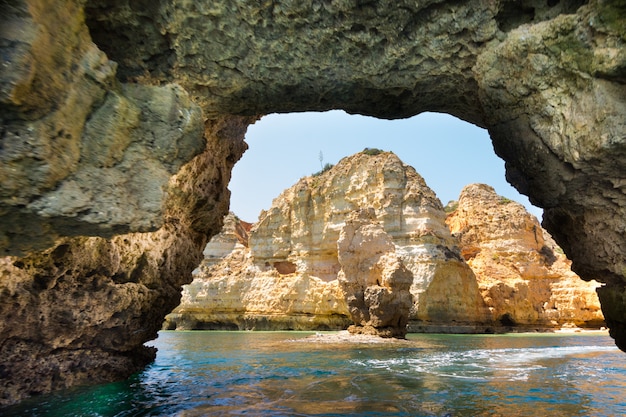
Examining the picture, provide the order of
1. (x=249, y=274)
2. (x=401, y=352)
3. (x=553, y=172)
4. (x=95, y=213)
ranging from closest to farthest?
(x=95, y=213) < (x=553, y=172) < (x=401, y=352) < (x=249, y=274)

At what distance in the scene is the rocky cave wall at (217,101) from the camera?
4242 millimetres

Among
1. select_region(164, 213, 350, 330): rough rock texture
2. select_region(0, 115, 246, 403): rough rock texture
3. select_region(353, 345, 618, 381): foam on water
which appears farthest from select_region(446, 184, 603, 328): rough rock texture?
select_region(0, 115, 246, 403): rough rock texture

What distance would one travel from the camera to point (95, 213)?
181 inches

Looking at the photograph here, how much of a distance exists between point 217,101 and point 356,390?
5.96 metres

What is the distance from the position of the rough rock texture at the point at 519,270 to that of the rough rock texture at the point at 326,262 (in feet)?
10.7

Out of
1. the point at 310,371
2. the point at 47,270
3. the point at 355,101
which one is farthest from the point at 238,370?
the point at 355,101

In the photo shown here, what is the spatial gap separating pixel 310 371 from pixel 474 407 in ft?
18.0

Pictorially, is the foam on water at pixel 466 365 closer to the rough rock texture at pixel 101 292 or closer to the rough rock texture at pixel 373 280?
the rough rock texture at pixel 101 292

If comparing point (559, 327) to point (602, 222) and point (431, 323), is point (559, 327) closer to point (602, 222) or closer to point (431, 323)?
→ point (431, 323)

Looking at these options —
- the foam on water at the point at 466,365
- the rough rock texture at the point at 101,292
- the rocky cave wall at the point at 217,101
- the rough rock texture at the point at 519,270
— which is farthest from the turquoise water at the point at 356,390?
the rough rock texture at the point at 519,270

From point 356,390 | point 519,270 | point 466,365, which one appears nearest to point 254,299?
point 519,270

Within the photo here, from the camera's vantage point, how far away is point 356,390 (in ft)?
28.9

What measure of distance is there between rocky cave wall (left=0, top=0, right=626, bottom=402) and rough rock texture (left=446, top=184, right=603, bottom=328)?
1379 inches

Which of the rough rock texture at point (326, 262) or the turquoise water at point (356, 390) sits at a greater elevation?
the rough rock texture at point (326, 262)
